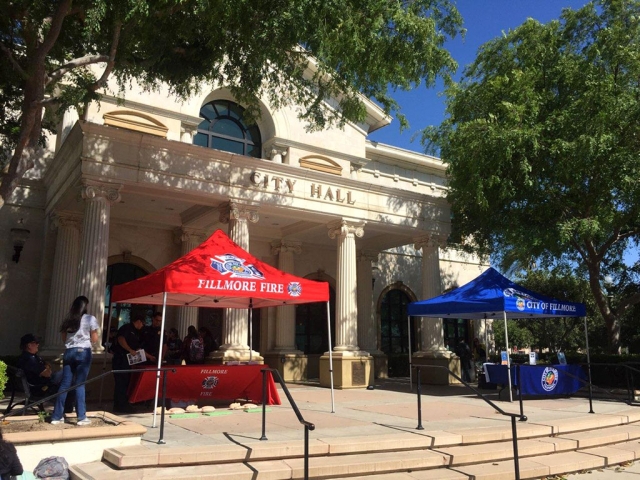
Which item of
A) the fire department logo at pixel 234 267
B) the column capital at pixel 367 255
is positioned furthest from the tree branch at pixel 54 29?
the column capital at pixel 367 255

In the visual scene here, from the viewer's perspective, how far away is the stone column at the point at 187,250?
1694 cm

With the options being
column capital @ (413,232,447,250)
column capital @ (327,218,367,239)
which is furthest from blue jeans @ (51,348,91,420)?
column capital @ (413,232,447,250)

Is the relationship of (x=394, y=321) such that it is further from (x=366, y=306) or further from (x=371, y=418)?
(x=371, y=418)

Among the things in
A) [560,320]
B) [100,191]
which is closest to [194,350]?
[100,191]

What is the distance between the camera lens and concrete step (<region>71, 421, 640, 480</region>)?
20.6 ft

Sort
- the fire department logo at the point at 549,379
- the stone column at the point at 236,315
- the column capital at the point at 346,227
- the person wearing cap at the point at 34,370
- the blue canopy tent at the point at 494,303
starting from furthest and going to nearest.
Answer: the column capital at the point at 346,227, the stone column at the point at 236,315, the fire department logo at the point at 549,379, the blue canopy tent at the point at 494,303, the person wearing cap at the point at 34,370

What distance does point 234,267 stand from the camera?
10383mm

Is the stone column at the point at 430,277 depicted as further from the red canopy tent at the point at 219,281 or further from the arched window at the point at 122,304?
the arched window at the point at 122,304

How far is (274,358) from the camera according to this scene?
63.7 ft

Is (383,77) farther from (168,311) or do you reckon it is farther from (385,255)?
(385,255)

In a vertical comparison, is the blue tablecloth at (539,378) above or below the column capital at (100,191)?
below

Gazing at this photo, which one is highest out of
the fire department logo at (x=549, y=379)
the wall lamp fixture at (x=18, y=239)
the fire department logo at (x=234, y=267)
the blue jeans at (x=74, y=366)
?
the wall lamp fixture at (x=18, y=239)

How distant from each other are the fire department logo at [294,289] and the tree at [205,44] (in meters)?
4.52

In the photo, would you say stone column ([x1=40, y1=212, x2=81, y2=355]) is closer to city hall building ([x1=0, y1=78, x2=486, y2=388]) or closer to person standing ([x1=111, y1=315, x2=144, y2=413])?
city hall building ([x1=0, y1=78, x2=486, y2=388])
